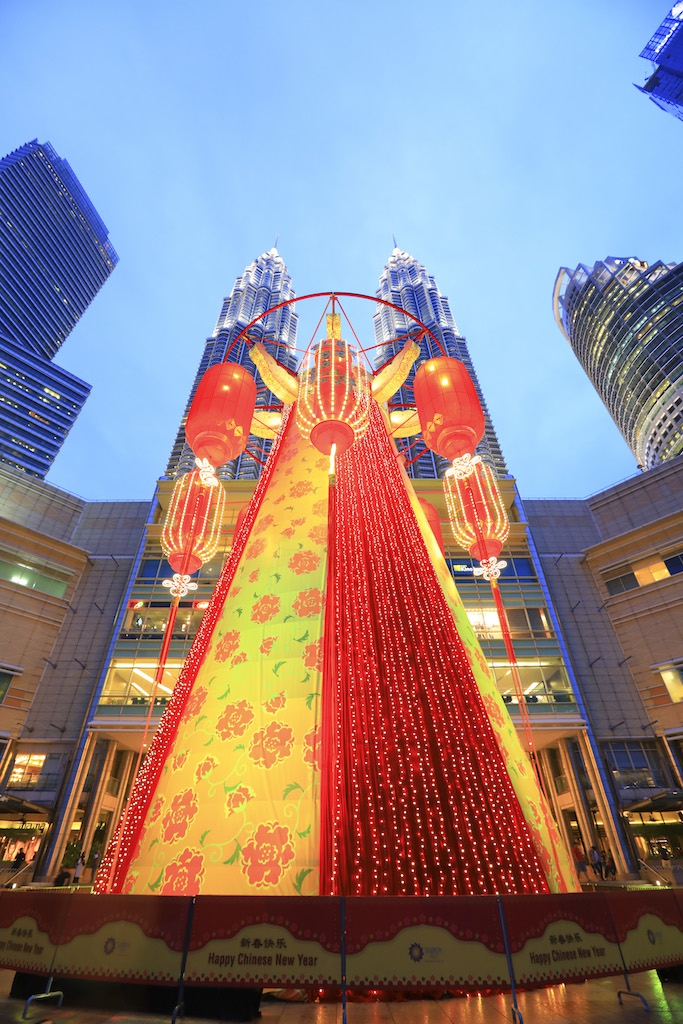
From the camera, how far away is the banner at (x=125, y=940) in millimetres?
2281

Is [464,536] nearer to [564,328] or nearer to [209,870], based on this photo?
[209,870]

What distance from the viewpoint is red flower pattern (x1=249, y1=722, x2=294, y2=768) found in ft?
10.8

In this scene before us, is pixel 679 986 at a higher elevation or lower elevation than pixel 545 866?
lower

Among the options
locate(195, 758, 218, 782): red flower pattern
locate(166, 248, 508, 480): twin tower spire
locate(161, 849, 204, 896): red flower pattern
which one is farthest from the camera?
locate(166, 248, 508, 480): twin tower spire

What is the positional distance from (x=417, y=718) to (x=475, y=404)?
3.64m

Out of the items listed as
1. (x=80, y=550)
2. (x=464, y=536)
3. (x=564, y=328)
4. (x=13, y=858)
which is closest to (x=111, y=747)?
(x=13, y=858)

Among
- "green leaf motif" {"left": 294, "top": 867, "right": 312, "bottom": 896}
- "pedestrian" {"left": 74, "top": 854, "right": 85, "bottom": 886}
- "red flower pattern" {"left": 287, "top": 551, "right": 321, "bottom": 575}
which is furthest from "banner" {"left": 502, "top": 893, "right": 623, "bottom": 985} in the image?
"pedestrian" {"left": 74, "top": 854, "right": 85, "bottom": 886}

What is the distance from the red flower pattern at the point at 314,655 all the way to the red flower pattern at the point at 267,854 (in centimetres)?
107

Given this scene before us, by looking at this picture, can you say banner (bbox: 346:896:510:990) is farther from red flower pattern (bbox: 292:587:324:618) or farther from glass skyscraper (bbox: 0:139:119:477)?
glass skyscraper (bbox: 0:139:119:477)

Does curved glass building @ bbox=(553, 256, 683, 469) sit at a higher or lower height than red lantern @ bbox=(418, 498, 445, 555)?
higher

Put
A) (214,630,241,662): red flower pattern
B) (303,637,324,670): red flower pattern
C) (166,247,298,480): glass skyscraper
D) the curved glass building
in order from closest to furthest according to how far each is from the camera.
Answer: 1. (303,637,324,670): red flower pattern
2. (214,630,241,662): red flower pattern
3. (166,247,298,480): glass skyscraper
4. the curved glass building

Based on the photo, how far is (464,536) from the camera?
29.8 feet

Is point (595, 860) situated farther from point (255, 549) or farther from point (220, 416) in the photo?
point (220, 416)

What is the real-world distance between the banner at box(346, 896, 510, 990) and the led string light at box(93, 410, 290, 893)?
1880mm
